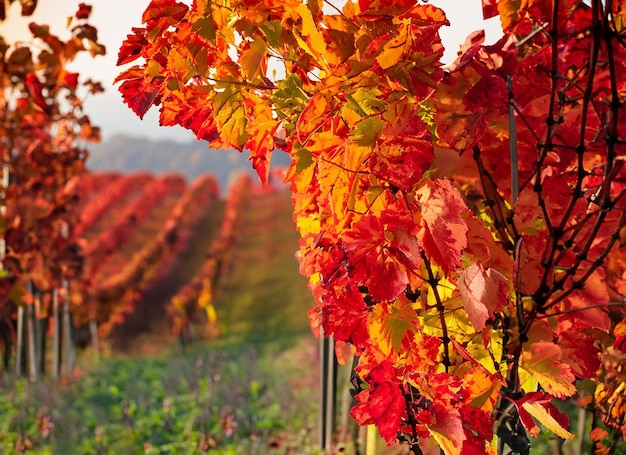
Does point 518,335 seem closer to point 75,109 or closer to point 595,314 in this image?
point 595,314

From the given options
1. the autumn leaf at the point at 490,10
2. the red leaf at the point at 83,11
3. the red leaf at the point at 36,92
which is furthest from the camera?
the red leaf at the point at 83,11

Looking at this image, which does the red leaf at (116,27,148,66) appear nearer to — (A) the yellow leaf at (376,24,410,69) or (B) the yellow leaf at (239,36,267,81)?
(B) the yellow leaf at (239,36,267,81)

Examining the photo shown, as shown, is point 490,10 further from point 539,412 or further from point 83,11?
point 83,11

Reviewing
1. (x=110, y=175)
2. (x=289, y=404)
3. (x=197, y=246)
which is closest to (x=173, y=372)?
(x=289, y=404)

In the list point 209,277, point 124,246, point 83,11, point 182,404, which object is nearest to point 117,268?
point 124,246

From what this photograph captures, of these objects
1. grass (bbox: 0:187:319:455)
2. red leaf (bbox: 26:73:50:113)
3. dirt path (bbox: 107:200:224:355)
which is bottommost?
grass (bbox: 0:187:319:455)

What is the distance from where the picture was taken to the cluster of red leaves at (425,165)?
3.55ft

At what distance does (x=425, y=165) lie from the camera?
3.63 feet

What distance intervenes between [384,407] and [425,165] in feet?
1.36

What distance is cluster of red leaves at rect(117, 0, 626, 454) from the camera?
3.55 feet

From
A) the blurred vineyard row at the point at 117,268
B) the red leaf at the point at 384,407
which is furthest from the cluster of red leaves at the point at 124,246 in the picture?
the red leaf at the point at 384,407

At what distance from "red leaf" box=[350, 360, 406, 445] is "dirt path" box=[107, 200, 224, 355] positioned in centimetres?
799

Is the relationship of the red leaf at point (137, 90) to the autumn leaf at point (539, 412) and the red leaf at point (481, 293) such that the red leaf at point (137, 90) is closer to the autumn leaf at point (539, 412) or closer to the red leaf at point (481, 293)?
the red leaf at point (481, 293)

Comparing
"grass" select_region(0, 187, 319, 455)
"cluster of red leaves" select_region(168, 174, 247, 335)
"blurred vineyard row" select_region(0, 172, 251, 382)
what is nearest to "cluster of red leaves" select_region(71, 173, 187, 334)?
"blurred vineyard row" select_region(0, 172, 251, 382)
